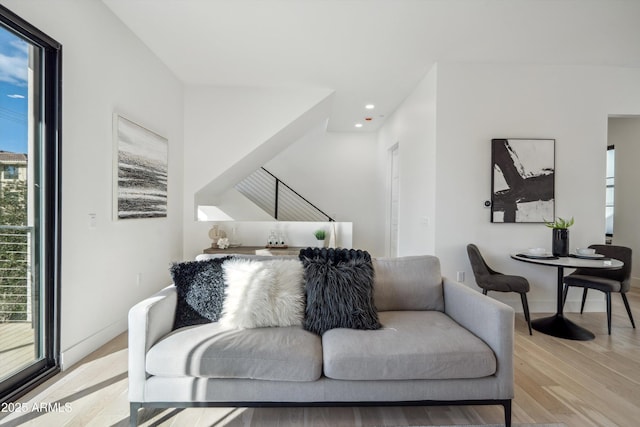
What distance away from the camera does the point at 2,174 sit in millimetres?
1963

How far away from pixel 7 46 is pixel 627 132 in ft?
23.7

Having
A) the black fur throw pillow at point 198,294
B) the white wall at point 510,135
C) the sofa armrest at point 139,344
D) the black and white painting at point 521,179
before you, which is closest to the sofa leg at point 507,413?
the black fur throw pillow at point 198,294

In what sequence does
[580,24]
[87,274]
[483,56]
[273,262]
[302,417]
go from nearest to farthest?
1. [302,417]
2. [273,262]
3. [87,274]
4. [580,24]
5. [483,56]

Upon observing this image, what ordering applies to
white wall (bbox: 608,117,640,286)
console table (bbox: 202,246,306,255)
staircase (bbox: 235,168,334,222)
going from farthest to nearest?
staircase (bbox: 235,168,334,222) → white wall (bbox: 608,117,640,286) → console table (bbox: 202,246,306,255)

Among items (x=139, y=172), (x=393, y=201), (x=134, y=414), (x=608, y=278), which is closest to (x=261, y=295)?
(x=134, y=414)

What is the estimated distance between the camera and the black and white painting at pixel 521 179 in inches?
145

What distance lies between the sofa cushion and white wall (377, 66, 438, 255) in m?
1.52

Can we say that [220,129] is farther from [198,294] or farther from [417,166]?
[198,294]

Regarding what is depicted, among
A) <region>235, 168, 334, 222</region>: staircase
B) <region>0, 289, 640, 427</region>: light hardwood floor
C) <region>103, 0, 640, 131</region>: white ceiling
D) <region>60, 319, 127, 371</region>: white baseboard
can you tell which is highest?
<region>103, 0, 640, 131</region>: white ceiling

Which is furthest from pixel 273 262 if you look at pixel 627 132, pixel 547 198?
pixel 627 132

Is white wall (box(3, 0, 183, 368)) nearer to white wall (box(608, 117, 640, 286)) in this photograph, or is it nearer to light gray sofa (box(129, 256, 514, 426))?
light gray sofa (box(129, 256, 514, 426))

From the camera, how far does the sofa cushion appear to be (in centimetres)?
229

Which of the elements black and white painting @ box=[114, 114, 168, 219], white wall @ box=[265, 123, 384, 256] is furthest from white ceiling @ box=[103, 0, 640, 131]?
white wall @ box=[265, 123, 384, 256]

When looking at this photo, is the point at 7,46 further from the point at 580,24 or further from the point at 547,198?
the point at 547,198
